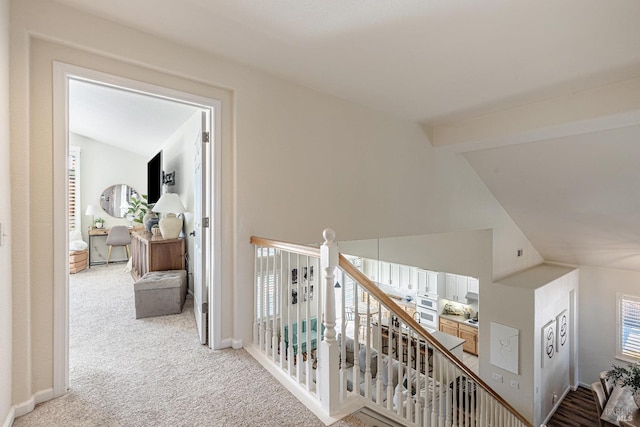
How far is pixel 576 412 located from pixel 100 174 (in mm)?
10729

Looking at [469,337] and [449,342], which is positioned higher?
[449,342]

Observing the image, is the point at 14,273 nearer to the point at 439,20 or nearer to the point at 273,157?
the point at 273,157

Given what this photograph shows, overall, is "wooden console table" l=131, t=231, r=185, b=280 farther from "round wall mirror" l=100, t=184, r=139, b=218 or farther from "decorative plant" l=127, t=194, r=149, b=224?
"round wall mirror" l=100, t=184, r=139, b=218

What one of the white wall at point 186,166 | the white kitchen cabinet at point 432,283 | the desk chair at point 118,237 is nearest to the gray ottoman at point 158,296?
the white wall at point 186,166

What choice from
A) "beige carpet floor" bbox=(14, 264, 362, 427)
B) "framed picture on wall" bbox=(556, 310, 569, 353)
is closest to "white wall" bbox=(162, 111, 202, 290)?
"beige carpet floor" bbox=(14, 264, 362, 427)

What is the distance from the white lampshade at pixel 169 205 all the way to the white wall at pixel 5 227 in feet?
7.28

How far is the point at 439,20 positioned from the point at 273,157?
1.54m

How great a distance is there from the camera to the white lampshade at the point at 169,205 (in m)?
3.84

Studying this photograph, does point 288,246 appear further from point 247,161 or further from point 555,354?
point 555,354

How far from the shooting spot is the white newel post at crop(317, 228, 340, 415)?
1.72m

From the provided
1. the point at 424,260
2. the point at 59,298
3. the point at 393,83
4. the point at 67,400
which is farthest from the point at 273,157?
the point at 424,260

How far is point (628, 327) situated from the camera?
614 centimetres

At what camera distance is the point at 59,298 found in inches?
72.2

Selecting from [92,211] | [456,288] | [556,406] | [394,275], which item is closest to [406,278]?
[394,275]
